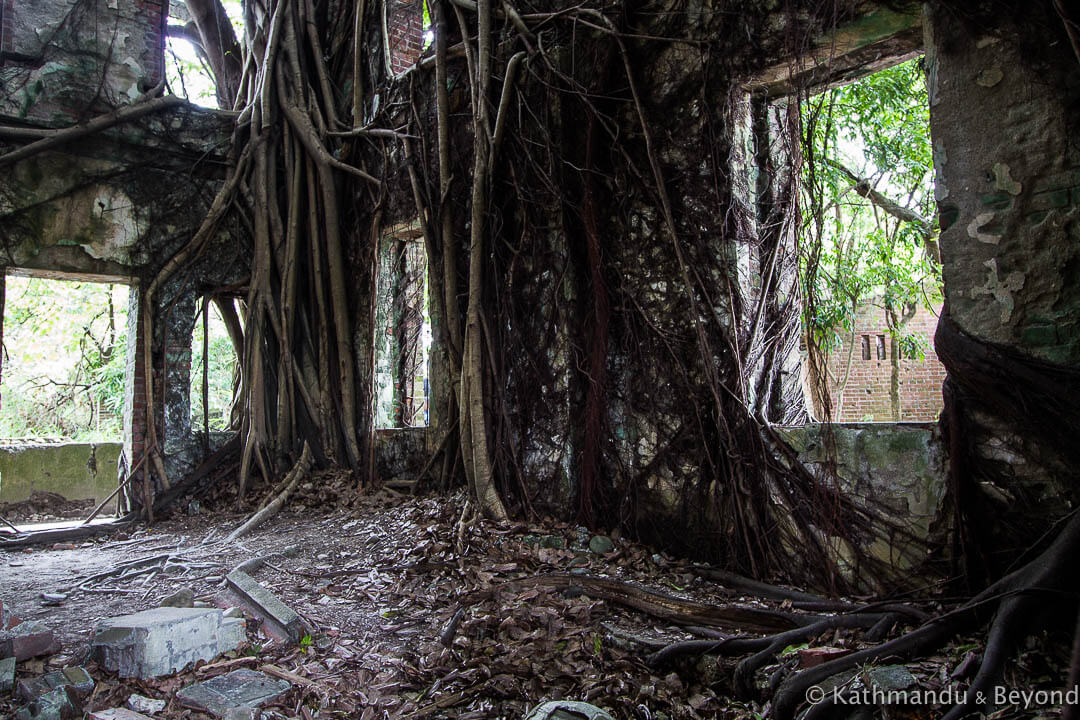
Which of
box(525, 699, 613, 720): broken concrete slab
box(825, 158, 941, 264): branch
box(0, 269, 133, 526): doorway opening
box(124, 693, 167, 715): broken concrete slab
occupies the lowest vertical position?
box(124, 693, 167, 715): broken concrete slab

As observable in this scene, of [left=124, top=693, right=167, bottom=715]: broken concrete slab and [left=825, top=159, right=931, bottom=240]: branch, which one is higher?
[left=825, top=159, right=931, bottom=240]: branch

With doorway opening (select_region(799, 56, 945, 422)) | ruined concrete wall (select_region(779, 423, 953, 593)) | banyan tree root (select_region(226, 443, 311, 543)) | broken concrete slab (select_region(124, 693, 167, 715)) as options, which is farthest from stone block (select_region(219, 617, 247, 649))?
doorway opening (select_region(799, 56, 945, 422))

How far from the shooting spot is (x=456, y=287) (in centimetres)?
487

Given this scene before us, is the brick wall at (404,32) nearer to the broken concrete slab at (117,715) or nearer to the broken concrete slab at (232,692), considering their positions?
the broken concrete slab at (232,692)

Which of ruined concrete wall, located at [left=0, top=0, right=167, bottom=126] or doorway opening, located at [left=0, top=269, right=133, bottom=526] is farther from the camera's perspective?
doorway opening, located at [left=0, top=269, right=133, bottom=526]

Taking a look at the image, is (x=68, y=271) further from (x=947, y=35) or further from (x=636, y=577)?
(x=947, y=35)

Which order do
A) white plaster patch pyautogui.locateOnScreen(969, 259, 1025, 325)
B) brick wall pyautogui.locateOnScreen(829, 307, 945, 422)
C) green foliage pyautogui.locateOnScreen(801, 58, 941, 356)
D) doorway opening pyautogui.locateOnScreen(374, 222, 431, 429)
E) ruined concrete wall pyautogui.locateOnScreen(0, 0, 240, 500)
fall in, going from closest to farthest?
white plaster patch pyautogui.locateOnScreen(969, 259, 1025, 325), green foliage pyautogui.locateOnScreen(801, 58, 941, 356), ruined concrete wall pyautogui.locateOnScreen(0, 0, 240, 500), doorway opening pyautogui.locateOnScreen(374, 222, 431, 429), brick wall pyautogui.locateOnScreen(829, 307, 945, 422)

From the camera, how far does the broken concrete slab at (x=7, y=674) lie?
2518mm

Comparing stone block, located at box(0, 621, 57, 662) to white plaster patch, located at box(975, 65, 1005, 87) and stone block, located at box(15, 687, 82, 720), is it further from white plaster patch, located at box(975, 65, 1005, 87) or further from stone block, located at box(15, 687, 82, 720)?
white plaster patch, located at box(975, 65, 1005, 87)

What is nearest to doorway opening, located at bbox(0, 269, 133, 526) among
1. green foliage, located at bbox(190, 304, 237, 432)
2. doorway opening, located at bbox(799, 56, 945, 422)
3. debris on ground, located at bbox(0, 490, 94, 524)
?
debris on ground, located at bbox(0, 490, 94, 524)

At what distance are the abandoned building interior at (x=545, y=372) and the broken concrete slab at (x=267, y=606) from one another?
0.03m

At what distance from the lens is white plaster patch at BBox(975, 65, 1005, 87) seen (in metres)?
2.68

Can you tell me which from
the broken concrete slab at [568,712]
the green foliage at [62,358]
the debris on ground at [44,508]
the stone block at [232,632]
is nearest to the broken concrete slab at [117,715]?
the stone block at [232,632]

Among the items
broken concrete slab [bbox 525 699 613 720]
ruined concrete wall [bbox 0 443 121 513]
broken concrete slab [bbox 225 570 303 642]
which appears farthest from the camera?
ruined concrete wall [bbox 0 443 121 513]
